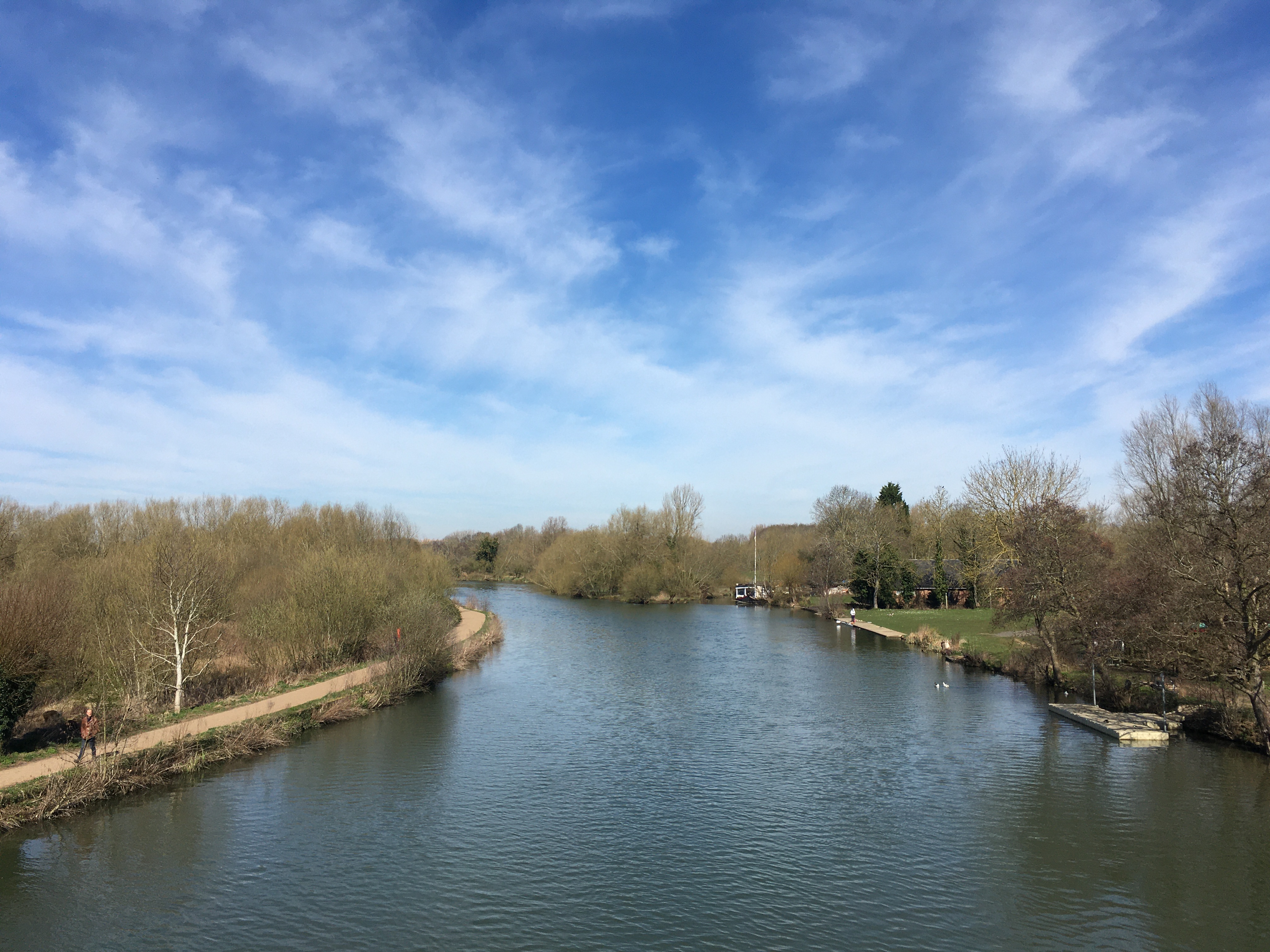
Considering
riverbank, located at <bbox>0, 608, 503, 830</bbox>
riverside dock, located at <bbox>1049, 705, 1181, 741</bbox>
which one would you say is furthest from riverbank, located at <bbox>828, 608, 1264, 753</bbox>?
riverbank, located at <bbox>0, 608, 503, 830</bbox>

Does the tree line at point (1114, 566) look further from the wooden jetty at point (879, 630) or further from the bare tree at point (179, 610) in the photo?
the bare tree at point (179, 610)

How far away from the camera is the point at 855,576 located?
2532 inches

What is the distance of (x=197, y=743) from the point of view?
61.4ft

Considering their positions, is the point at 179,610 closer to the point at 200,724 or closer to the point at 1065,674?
the point at 200,724

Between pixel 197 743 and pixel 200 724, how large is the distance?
1.32 m

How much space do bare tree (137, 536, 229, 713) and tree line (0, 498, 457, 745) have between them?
0.05 m

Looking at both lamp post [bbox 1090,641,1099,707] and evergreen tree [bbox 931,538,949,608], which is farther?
evergreen tree [bbox 931,538,949,608]

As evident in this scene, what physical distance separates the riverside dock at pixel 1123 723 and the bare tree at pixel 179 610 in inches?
1043

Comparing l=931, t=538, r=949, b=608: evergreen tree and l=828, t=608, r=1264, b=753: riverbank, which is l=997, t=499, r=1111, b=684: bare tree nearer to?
l=828, t=608, r=1264, b=753: riverbank

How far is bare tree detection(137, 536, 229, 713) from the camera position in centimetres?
2156

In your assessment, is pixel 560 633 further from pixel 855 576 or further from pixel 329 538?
pixel 855 576

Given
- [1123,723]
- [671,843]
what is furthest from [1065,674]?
[671,843]

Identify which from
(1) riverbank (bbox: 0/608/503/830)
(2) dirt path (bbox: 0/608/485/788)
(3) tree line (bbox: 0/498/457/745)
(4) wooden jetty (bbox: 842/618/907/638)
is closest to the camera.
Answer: (1) riverbank (bbox: 0/608/503/830)

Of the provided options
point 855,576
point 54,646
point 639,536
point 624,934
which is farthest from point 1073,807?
point 639,536
